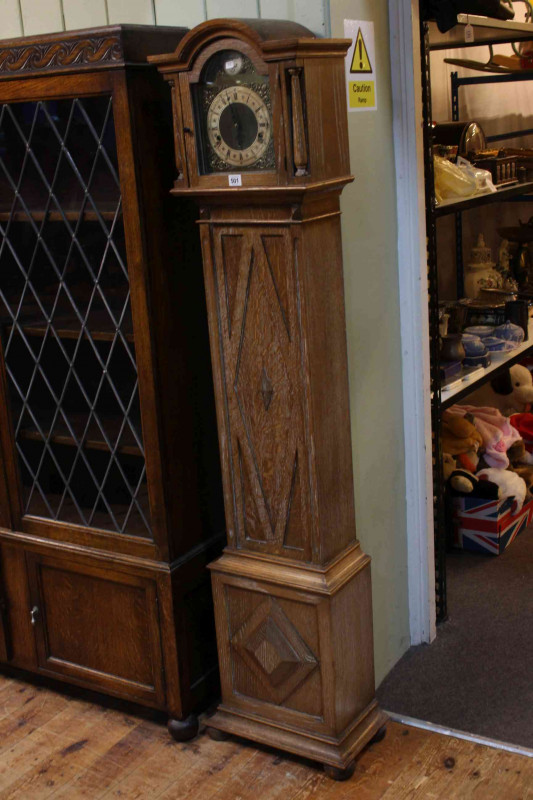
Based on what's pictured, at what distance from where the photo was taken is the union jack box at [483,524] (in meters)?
3.43

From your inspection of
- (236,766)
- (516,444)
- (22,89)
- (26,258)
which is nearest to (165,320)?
(26,258)

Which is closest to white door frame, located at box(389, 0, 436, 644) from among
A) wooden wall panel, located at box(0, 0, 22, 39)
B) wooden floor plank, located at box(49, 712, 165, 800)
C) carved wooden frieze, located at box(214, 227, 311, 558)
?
carved wooden frieze, located at box(214, 227, 311, 558)

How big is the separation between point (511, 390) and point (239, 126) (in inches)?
99.0

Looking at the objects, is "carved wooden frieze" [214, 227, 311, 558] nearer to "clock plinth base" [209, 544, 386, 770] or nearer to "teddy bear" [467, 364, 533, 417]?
"clock plinth base" [209, 544, 386, 770]

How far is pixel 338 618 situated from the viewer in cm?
231

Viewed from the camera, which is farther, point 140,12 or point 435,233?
point 435,233

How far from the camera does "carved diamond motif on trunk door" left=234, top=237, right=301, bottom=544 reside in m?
2.16

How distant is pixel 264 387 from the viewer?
7.35ft

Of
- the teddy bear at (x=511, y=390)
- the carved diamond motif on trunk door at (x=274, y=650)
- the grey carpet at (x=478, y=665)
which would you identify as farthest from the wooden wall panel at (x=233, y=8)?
the teddy bear at (x=511, y=390)

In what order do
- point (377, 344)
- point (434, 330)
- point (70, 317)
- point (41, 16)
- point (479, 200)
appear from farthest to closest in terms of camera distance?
point (479, 200)
point (434, 330)
point (41, 16)
point (377, 344)
point (70, 317)

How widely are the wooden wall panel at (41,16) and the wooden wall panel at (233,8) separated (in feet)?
1.75

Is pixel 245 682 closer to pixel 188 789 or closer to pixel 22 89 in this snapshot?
pixel 188 789

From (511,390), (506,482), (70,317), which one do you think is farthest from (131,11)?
(511,390)

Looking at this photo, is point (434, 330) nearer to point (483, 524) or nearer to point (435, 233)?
point (435, 233)
